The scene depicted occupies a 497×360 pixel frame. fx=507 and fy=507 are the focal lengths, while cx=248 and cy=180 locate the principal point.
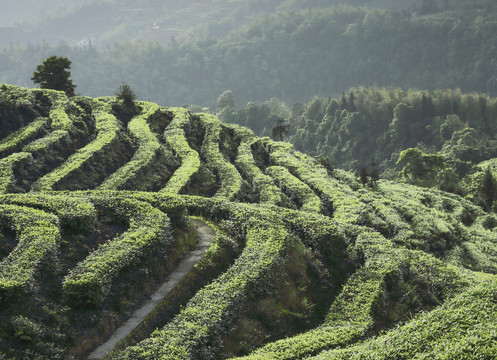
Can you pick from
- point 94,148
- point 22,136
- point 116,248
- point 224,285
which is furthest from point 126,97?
point 224,285

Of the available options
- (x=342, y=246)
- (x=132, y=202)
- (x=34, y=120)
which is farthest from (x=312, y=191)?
(x=34, y=120)

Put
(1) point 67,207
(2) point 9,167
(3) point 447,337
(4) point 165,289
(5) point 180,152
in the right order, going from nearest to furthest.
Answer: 1. (3) point 447,337
2. (4) point 165,289
3. (1) point 67,207
4. (2) point 9,167
5. (5) point 180,152

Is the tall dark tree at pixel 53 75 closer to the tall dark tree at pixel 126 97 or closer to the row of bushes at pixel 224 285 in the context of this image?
the tall dark tree at pixel 126 97

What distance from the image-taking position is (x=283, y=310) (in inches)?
714

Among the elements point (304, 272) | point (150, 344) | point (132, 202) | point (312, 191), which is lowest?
point (312, 191)

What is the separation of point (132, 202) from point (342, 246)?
935 centimetres

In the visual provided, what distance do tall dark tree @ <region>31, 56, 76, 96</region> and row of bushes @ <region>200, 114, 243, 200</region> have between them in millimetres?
12824

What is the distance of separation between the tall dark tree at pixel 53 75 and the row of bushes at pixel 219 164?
12.8 metres

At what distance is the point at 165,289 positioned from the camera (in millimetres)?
18234

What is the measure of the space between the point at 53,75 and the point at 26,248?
30.1m

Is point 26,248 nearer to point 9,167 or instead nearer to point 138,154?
point 9,167

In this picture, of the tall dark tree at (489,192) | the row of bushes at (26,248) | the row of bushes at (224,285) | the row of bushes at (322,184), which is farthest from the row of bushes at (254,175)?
the tall dark tree at (489,192)

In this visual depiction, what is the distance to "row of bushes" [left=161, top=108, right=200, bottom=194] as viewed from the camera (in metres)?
31.2

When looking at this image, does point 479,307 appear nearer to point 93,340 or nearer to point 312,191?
point 93,340
